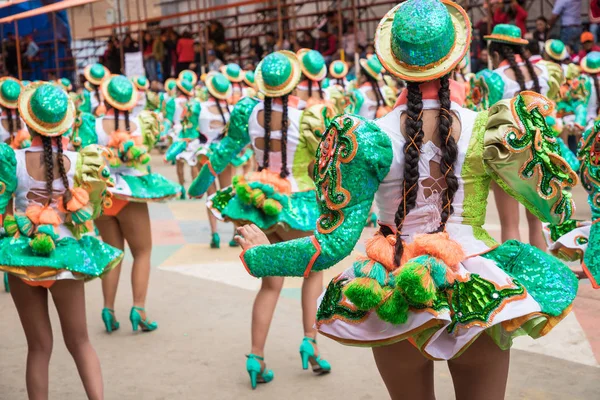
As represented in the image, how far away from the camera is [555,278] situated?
2.44 meters

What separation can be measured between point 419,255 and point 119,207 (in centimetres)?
359

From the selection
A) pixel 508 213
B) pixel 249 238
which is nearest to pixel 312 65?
pixel 508 213

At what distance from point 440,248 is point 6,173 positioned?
2.38 metres

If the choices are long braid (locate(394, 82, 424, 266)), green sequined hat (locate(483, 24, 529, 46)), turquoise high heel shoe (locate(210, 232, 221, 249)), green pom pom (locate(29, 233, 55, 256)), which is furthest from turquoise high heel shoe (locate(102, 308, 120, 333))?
long braid (locate(394, 82, 424, 266))

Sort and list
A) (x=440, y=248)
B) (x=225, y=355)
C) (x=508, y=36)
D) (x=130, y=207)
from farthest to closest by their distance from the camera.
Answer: (x=508, y=36) → (x=130, y=207) → (x=225, y=355) → (x=440, y=248)

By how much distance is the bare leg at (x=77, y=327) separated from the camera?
387cm

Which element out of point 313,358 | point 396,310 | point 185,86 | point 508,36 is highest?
point 508,36

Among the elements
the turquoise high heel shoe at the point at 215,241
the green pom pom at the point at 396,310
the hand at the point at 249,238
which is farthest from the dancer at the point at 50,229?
the turquoise high heel shoe at the point at 215,241

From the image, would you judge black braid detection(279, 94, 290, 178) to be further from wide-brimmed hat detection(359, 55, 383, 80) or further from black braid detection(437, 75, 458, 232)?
wide-brimmed hat detection(359, 55, 383, 80)

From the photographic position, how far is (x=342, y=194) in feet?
8.13

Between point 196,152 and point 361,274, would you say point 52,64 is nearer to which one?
point 196,152

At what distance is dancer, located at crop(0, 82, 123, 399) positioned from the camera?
151 inches

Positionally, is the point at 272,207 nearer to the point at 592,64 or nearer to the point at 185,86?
the point at 592,64

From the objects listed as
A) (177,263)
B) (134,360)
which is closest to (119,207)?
(134,360)
